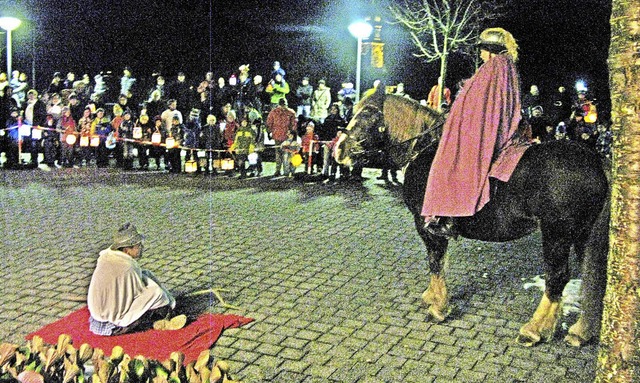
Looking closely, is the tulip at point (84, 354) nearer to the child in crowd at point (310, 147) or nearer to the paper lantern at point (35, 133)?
the child in crowd at point (310, 147)

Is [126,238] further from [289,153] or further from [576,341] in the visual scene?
[289,153]

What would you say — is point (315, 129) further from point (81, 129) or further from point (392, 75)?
point (392, 75)

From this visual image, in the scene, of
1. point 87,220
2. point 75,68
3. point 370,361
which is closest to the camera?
point 370,361

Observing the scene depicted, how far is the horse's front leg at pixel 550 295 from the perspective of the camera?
259 inches

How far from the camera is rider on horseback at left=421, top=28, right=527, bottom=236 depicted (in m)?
6.70

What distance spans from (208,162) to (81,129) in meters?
3.60

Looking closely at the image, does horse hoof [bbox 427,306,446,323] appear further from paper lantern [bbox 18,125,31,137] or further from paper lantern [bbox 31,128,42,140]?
paper lantern [bbox 18,125,31,137]

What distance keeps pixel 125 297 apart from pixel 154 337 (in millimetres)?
484

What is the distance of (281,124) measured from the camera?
17781mm

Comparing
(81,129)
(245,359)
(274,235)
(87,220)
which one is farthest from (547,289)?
(81,129)

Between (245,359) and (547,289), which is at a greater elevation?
(547,289)

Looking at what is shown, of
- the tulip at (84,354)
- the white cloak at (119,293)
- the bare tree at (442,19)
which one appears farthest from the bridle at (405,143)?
the bare tree at (442,19)

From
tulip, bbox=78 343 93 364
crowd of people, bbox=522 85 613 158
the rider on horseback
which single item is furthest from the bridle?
crowd of people, bbox=522 85 613 158

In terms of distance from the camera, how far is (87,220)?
38.8 feet
